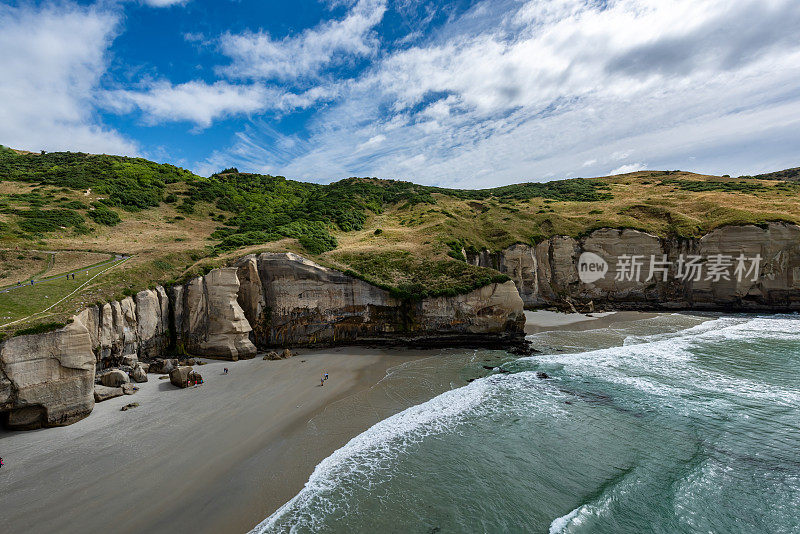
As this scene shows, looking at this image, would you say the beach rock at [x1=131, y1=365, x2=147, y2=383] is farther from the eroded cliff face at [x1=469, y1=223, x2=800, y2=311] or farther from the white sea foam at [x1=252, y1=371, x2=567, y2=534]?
the eroded cliff face at [x1=469, y1=223, x2=800, y2=311]

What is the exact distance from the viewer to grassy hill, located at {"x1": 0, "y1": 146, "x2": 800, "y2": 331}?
25.6m

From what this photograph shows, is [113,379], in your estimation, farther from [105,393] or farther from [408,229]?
[408,229]

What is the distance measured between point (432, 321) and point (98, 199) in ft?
165

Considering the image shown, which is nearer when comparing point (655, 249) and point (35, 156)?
point (655, 249)

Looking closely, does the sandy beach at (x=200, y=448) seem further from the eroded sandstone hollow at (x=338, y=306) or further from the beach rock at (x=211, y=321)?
the eroded sandstone hollow at (x=338, y=306)

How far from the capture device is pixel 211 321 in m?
24.6

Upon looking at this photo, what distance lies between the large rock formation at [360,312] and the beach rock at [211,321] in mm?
2777

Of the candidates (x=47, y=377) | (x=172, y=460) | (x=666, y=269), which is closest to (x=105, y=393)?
(x=47, y=377)

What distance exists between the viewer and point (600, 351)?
26750 millimetres

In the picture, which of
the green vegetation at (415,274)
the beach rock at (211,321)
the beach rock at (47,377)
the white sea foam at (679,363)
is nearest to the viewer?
the beach rock at (47,377)

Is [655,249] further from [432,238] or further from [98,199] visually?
[98,199]

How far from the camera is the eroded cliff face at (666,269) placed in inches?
1610

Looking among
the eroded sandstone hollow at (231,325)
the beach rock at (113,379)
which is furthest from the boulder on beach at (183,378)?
the eroded sandstone hollow at (231,325)

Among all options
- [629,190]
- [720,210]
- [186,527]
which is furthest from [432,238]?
[629,190]
